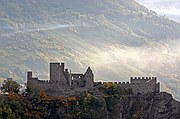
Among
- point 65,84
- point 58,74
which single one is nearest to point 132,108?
point 65,84

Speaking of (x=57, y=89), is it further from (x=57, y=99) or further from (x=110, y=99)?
(x=110, y=99)

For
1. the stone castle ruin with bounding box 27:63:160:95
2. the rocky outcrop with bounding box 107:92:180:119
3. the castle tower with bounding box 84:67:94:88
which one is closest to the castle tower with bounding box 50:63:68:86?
the stone castle ruin with bounding box 27:63:160:95

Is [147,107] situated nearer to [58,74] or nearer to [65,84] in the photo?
[65,84]

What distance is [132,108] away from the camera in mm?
122438

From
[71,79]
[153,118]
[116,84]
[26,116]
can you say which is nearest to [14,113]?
[26,116]

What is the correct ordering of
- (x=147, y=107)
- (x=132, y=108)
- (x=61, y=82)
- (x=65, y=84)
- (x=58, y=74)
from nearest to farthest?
(x=65, y=84) → (x=61, y=82) → (x=58, y=74) → (x=132, y=108) → (x=147, y=107)

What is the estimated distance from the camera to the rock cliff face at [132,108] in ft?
376

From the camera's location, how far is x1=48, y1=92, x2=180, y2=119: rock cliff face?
376 feet

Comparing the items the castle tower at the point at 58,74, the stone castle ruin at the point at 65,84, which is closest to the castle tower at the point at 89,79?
the stone castle ruin at the point at 65,84

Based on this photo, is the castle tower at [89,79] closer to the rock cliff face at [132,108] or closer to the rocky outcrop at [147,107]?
the rock cliff face at [132,108]

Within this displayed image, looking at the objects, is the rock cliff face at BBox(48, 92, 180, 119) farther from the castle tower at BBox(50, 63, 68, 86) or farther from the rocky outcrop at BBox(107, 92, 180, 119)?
the castle tower at BBox(50, 63, 68, 86)

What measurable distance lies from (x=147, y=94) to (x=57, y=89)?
877 inches

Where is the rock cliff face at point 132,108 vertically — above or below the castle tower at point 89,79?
below

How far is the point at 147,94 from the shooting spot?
125 m
